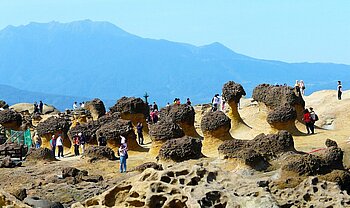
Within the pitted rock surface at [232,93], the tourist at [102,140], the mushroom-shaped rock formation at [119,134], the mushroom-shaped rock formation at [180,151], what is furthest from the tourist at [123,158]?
the pitted rock surface at [232,93]

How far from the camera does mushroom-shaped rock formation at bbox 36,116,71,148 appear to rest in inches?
1041

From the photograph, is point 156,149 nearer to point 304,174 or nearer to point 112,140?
point 112,140

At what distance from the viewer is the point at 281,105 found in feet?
78.1

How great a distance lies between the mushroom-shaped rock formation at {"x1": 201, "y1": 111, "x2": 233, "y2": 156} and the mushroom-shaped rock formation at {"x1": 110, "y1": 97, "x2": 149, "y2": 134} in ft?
16.6

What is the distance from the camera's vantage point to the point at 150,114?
28.5 m

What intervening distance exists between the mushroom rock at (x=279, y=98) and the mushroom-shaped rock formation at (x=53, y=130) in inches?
285

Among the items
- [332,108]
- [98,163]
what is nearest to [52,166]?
[98,163]

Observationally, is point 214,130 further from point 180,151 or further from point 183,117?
point 180,151

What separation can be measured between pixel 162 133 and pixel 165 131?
124 millimetres

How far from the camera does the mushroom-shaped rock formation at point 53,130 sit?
26.5m

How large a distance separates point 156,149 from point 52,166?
3.05 metres

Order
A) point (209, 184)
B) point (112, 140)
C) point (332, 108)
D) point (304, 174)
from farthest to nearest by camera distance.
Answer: point (332, 108) < point (112, 140) < point (304, 174) < point (209, 184)

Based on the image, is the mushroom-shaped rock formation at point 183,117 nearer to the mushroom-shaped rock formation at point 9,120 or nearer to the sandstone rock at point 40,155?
the sandstone rock at point 40,155

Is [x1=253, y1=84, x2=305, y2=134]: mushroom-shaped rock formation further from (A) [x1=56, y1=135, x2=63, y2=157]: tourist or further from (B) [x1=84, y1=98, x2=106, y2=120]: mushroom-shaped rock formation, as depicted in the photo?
(B) [x1=84, y1=98, x2=106, y2=120]: mushroom-shaped rock formation
